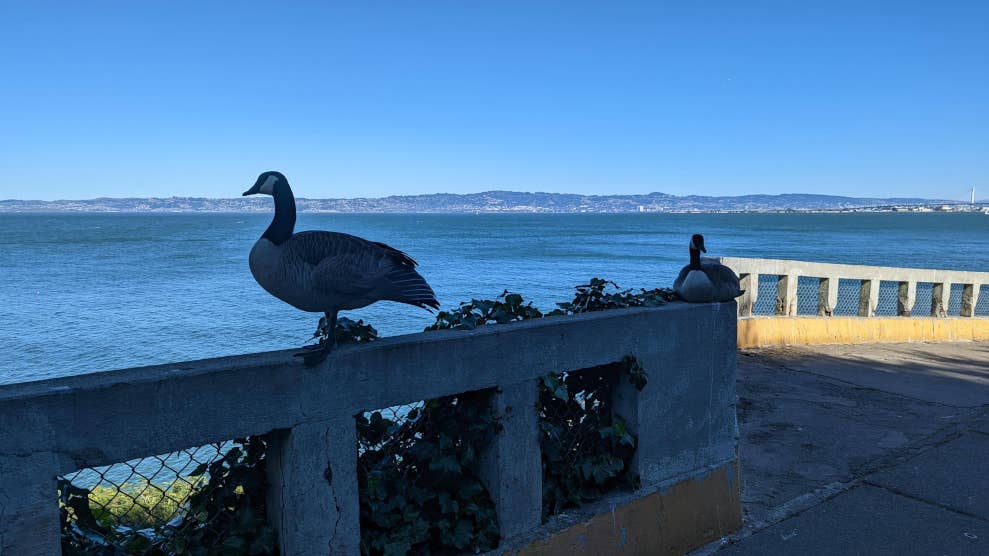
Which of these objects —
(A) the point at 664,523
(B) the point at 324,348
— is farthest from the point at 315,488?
(A) the point at 664,523

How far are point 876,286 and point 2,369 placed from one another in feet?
70.5

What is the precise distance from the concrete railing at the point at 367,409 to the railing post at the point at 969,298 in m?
11.3

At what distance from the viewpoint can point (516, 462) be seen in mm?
3402

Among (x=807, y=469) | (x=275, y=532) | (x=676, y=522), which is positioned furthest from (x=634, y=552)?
(x=807, y=469)

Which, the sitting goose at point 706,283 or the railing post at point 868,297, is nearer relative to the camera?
the sitting goose at point 706,283

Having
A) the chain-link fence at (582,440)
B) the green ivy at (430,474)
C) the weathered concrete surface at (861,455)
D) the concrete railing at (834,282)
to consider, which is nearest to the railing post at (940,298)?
the concrete railing at (834,282)

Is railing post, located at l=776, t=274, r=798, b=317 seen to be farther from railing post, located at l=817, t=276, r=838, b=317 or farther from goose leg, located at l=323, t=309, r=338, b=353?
goose leg, located at l=323, t=309, r=338, b=353

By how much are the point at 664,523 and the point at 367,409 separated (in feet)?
6.82

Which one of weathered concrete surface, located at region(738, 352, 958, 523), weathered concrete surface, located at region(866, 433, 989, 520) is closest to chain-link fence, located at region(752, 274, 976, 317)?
weathered concrete surface, located at region(738, 352, 958, 523)

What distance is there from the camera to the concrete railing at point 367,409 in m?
2.22

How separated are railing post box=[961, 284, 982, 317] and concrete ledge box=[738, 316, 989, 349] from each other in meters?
0.38

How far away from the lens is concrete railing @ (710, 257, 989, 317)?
10148 mm

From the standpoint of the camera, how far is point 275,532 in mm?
2785

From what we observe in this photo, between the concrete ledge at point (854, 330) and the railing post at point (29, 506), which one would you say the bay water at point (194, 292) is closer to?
the concrete ledge at point (854, 330)
